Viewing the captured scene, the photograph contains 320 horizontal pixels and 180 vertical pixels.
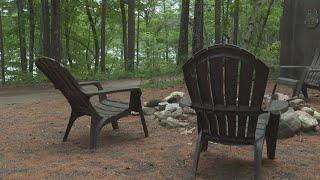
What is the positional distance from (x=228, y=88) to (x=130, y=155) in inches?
60.9

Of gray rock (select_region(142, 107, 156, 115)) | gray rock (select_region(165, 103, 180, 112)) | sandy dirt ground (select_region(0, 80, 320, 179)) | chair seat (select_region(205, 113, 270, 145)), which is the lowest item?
sandy dirt ground (select_region(0, 80, 320, 179))

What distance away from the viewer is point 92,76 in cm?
1576

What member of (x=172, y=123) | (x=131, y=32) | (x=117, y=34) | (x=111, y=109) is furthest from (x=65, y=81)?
(x=117, y=34)

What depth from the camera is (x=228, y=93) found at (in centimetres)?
367

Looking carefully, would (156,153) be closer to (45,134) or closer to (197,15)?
(45,134)

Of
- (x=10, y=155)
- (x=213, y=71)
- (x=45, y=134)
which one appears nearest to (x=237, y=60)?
(x=213, y=71)

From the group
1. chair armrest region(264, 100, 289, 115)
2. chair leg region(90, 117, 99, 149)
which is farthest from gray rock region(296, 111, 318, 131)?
chair leg region(90, 117, 99, 149)

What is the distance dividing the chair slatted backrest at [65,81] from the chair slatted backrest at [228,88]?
1.61 metres

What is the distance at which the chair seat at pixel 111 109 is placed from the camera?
5.32 meters

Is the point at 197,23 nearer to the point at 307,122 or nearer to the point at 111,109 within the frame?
the point at 307,122

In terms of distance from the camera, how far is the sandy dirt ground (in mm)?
4070

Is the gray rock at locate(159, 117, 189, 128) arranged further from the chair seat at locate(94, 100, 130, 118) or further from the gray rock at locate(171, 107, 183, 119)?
the chair seat at locate(94, 100, 130, 118)

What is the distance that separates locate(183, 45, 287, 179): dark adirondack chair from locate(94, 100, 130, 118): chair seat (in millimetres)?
1611

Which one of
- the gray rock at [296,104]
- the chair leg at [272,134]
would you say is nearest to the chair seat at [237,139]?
the chair leg at [272,134]
